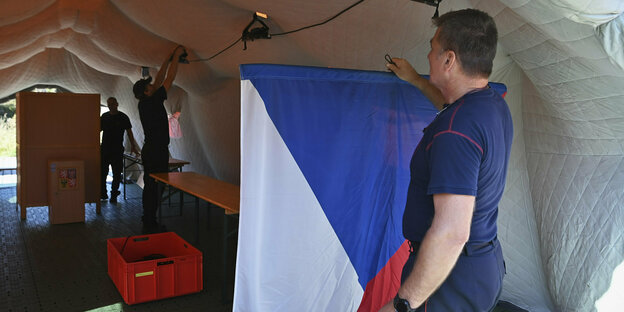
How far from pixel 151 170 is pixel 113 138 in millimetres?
2670

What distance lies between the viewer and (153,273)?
3.49 m

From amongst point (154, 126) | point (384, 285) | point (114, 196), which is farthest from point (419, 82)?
point (114, 196)

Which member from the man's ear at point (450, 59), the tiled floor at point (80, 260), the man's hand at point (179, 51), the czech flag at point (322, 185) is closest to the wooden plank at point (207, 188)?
the tiled floor at point (80, 260)

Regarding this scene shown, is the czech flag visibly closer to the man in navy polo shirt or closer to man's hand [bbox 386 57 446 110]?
man's hand [bbox 386 57 446 110]

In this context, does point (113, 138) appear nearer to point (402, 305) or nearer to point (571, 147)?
point (571, 147)

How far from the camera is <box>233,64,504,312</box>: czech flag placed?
230cm

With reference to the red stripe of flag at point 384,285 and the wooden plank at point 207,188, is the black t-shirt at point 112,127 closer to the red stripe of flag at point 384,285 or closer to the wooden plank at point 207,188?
the wooden plank at point 207,188

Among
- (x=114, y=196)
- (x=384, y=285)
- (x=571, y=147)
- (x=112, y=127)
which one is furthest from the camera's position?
(x=112, y=127)

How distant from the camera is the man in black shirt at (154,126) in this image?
17.3ft

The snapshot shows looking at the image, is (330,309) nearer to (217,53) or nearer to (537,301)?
(537,301)

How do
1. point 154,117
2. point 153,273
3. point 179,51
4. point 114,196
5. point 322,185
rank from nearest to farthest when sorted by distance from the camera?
1. point 322,185
2. point 153,273
3. point 154,117
4. point 179,51
5. point 114,196

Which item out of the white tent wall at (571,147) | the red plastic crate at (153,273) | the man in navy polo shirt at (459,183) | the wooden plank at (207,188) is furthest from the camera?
the wooden plank at (207,188)

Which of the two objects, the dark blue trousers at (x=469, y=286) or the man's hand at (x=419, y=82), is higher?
the man's hand at (x=419, y=82)

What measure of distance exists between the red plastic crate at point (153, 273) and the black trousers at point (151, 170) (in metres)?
1.65
